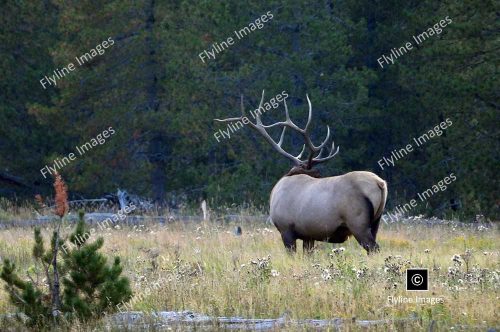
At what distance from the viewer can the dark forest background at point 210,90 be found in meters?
24.6

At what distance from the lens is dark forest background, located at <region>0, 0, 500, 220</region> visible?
80.7ft

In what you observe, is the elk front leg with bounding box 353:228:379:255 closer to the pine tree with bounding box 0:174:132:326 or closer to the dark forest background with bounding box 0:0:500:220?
the pine tree with bounding box 0:174:132:326

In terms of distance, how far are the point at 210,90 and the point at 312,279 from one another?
15.3 m

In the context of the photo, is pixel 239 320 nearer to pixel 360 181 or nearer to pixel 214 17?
pixel 360 181

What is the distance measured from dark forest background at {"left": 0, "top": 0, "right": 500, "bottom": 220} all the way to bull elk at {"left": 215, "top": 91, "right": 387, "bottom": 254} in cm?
975

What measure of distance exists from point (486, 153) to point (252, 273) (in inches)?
453

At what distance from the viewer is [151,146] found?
27234 millimetres

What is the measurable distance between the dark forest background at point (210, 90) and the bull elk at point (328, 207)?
32.0 feet

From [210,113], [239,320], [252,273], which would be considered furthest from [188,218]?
[239,320]
